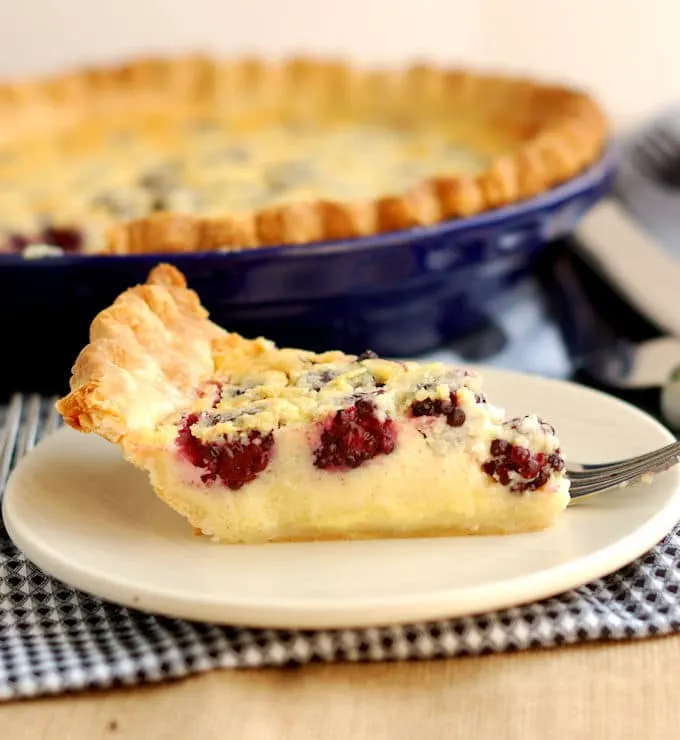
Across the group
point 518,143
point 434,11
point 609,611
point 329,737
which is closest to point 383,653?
point 329,737

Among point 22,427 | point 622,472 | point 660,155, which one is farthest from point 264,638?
point 660,155

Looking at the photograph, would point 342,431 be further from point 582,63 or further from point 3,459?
point 582,63

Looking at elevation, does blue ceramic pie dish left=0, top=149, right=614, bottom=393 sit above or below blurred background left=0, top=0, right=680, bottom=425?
above

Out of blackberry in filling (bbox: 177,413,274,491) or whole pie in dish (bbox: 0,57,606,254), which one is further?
whole pie in dish (bbox: 0,57,606,254)

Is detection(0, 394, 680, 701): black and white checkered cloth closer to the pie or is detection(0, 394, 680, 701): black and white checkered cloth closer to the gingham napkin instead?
the gingham napkin

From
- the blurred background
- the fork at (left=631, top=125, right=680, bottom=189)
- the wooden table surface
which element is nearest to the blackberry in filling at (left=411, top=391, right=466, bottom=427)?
the wooden table surface

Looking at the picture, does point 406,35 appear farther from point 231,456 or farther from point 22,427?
point 231,456

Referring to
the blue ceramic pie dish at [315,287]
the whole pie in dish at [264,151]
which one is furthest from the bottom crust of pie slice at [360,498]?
the whole pie in dish at [264,151]

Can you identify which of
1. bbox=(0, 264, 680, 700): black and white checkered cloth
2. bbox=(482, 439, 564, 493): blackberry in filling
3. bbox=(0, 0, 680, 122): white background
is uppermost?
bbox=(482, 439, 564, 493): blackberry in filling

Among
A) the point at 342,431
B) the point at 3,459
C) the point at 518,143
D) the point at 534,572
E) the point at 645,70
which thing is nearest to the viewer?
the point at 534,572
